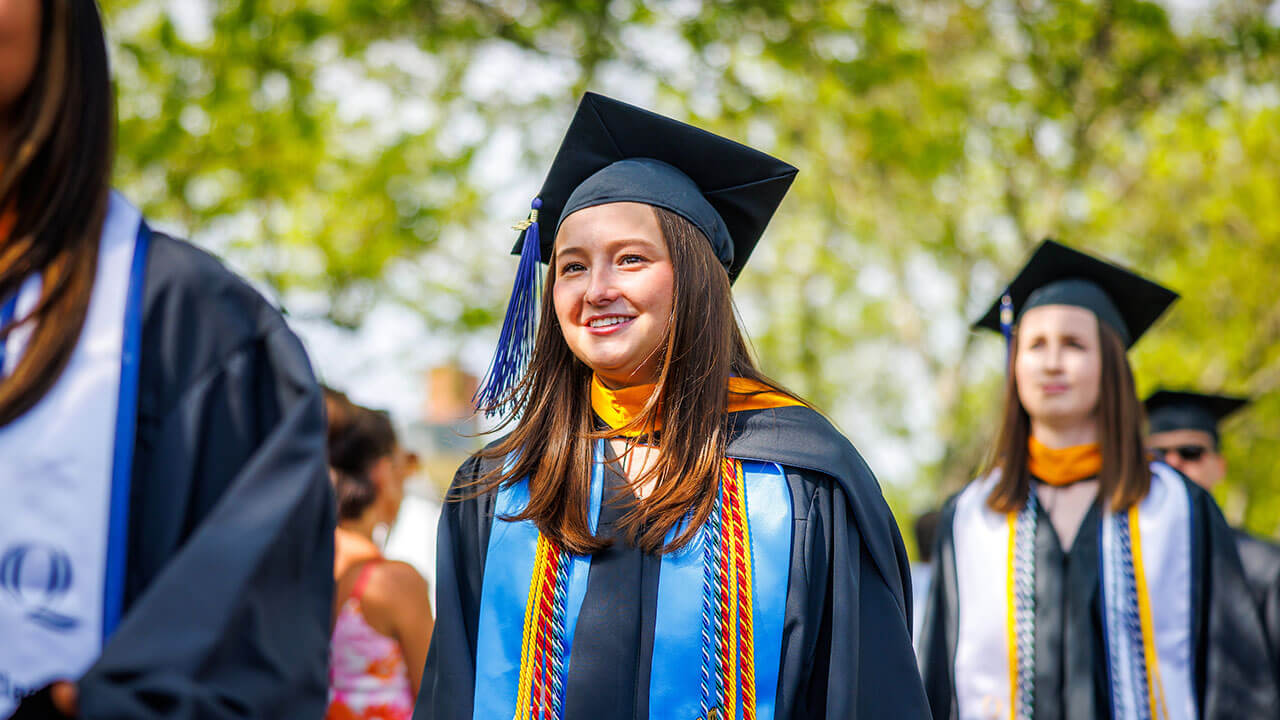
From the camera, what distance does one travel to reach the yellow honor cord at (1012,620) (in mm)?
3963

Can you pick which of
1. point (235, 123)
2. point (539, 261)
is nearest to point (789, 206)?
point (235, 123)

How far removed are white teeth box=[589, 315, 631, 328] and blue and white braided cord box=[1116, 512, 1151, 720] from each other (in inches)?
83.8

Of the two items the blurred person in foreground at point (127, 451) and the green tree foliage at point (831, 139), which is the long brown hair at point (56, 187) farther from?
the green tree foliage at point (831, 139)

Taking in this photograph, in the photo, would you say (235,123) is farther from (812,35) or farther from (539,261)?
(539,261)

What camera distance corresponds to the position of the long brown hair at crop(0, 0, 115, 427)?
59.4 inches

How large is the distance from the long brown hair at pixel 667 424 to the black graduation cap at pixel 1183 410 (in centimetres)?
437

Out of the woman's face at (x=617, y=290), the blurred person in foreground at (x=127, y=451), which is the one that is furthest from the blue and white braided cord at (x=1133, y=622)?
the blurred person in foreground at (x=127, y=451)

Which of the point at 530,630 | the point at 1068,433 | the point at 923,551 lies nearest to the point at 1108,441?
the point at 1068,433

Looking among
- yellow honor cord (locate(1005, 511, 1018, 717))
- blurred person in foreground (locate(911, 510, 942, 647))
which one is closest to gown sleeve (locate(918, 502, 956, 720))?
yellow honor cord (locate(1005, 511, 1018, 717))

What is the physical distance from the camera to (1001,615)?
159 inches

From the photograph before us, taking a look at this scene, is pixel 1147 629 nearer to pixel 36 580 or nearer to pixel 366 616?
pixel 366 616

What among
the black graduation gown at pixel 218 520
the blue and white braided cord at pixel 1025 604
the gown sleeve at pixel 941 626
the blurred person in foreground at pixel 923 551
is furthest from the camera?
the blurred person in foreground at pixel 923 551

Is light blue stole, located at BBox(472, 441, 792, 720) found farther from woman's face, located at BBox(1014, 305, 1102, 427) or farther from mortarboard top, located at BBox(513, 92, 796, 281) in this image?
woman's face, located at BBox(1014, 305, 1102, 427)

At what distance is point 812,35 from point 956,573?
5.24 m
